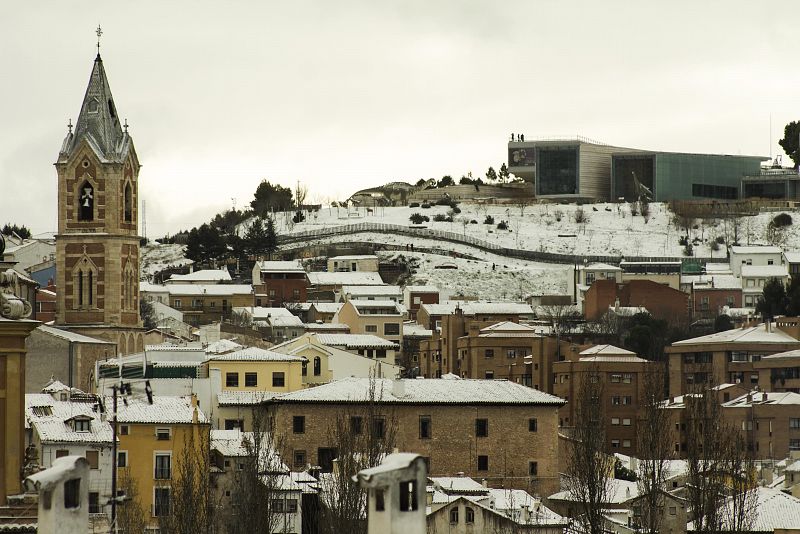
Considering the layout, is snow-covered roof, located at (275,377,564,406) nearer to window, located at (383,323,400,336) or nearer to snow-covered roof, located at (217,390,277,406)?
snow-covered roof, located at (217,390,277,406)

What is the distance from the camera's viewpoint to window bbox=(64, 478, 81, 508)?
52.7 ft

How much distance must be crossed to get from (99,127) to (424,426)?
2095cm

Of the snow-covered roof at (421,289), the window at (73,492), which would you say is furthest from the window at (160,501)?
the snow-covered roof at (421,289)

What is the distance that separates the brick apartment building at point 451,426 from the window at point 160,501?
487 inches

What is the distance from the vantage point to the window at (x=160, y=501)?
6378 centimetres

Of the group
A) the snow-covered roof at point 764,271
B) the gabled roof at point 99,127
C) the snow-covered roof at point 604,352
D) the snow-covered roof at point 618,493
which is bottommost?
the snow-covered roof at point 618,493

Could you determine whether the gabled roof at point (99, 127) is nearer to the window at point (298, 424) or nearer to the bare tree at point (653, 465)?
the window at point (298, 424)

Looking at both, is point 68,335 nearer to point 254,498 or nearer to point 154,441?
point 154,441

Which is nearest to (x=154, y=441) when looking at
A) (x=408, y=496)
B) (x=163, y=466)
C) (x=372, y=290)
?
(x=163, y=466)

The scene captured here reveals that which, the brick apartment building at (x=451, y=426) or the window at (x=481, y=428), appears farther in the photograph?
the window at (x=481, y=428)

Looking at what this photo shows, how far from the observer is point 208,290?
520 feet

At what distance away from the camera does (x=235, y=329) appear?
127000 mm

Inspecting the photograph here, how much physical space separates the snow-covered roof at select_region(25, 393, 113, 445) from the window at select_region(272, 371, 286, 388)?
72.0 feet

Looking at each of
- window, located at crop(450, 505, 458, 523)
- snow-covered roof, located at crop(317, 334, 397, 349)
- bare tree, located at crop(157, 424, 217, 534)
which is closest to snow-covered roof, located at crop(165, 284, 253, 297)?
snow-covered roof, located at crop(317, 334, 397, 349)
